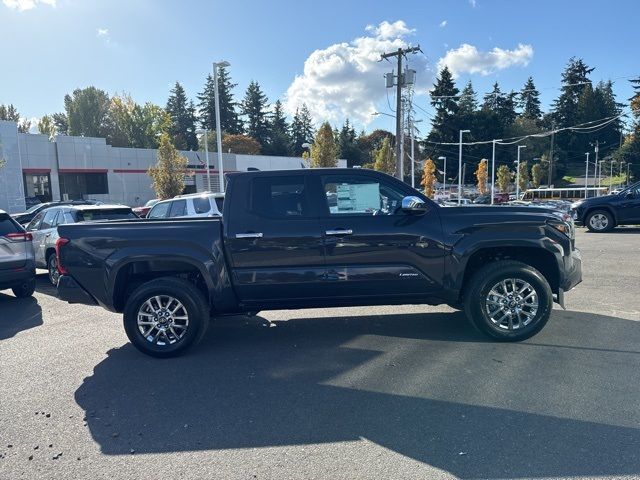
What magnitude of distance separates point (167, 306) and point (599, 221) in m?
15.7

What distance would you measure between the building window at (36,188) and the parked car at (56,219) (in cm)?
3038

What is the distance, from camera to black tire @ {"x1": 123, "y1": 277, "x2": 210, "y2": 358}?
5.02 meters

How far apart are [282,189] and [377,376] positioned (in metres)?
2.24

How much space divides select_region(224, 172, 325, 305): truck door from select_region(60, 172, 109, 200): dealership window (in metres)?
39.7

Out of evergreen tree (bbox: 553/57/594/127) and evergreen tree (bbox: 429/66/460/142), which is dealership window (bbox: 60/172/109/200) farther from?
evergreen tree (bbox: 553/57/594/127)

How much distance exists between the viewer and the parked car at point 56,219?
9.62 m

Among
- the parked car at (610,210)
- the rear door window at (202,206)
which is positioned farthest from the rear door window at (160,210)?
the parked car at (610,210)

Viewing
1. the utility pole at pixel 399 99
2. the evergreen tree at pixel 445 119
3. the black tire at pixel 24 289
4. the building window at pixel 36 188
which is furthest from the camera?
the evergreen tree at pixel 445 119

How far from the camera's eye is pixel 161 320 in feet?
16.7

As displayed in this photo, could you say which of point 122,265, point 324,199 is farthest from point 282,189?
point 122,265

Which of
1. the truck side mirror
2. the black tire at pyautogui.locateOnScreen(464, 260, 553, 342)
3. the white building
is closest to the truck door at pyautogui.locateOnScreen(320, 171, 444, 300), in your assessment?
the truck side mirror

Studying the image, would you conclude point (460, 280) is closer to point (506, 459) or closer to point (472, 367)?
point (472, 367)

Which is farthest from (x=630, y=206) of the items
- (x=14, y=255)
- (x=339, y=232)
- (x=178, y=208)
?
(x=14, y=255)

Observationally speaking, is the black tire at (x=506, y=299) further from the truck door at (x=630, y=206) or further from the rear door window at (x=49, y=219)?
the truck door at (x=630, y=206)
